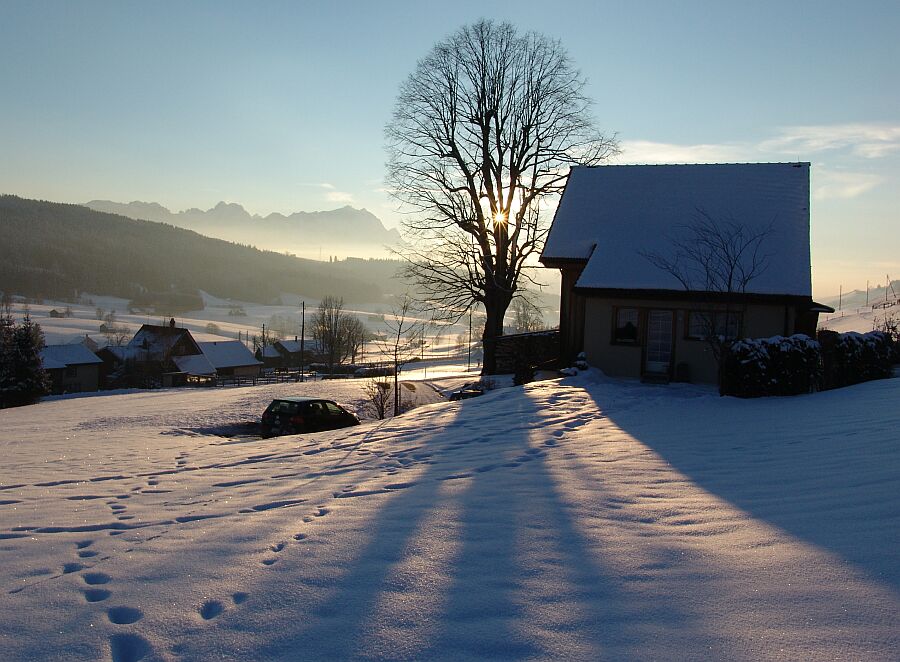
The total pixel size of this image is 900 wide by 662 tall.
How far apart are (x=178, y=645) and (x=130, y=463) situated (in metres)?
7.85

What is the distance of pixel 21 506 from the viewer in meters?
6.71

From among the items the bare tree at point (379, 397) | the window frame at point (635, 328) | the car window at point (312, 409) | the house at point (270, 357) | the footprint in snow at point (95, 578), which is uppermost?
the window frame at point (635, 328)

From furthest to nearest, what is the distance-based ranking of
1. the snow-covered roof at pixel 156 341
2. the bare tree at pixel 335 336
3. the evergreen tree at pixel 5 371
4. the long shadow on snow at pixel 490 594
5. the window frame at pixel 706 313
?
the bare tree at pixel 335 336, the snow-covered roof at pixel 156 341, the evergreen tree at pixel 5 371, the window frame at pixel 706 313, the long shadow on snow at pixel 490 594

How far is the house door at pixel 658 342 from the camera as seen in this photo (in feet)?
57.0

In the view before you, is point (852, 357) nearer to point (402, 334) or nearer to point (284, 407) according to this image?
point (284, 407)

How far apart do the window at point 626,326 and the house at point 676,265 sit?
30mm

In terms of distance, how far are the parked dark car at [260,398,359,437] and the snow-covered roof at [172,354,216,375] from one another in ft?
151

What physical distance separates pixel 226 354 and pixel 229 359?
679mm

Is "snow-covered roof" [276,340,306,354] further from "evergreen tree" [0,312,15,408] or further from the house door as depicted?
the house door

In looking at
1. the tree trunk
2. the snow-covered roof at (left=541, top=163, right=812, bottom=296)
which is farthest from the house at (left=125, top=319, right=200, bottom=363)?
the snow-covered roof at (left=541, top=163, right=812, bottom=296)

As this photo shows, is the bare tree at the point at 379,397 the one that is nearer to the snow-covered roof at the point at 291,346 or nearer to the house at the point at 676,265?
the house at the point at 676,265

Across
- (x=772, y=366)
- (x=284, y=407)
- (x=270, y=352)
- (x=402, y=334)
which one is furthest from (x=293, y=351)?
(x=772, y=366)

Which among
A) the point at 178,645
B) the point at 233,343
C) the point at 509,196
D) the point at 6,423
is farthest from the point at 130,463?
the point at 233,343

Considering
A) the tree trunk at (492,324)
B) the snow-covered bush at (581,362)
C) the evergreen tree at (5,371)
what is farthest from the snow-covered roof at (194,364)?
the snow-covered bush at (581,362)
